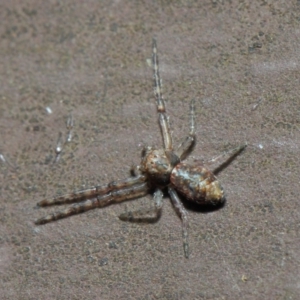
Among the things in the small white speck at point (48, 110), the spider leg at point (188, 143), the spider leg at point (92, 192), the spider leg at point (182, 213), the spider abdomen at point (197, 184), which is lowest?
the spider leg at point (182, 213)

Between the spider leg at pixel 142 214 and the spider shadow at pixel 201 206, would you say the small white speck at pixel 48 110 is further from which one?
the spider shadow at pixel 201 206

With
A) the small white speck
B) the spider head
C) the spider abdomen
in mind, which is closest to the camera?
the spider abdomen

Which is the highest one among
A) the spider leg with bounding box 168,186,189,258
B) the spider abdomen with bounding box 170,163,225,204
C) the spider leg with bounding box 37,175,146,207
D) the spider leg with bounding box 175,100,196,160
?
the spider leg with bounding box 175,100,196,160

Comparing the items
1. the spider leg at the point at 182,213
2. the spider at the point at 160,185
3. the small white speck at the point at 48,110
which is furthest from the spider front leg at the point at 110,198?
the small white speck at the point at 48,110

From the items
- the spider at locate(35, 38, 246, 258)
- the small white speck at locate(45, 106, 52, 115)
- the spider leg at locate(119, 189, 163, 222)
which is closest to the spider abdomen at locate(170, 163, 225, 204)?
the spider at locate(35, 38, 246, 258)

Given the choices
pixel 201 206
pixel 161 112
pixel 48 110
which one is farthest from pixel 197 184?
pixel 48 110

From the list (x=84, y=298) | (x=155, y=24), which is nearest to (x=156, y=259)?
(x=84, y=298)

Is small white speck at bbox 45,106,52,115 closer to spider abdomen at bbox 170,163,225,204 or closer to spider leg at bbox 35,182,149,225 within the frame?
spider leg at bbox 35,182,149,225
